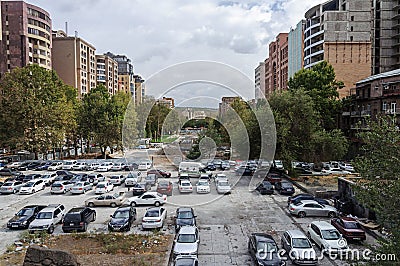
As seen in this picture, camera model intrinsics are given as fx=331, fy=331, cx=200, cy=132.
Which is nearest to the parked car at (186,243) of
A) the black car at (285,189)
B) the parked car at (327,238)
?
the parked car at (327,238)

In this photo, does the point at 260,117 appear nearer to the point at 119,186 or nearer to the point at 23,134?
the point at 119,186

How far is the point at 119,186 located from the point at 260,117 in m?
13.9

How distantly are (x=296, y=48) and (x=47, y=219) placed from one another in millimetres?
62097

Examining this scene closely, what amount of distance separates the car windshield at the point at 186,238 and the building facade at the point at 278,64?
215ft

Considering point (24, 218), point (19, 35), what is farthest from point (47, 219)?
point (19, 35)

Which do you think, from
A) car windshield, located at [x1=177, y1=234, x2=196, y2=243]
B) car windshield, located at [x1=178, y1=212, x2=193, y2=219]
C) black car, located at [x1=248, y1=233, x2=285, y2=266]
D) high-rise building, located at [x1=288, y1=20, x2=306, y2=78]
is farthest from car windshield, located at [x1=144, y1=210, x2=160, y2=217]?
high-rise building, located at [x1=288, y1=20, x2=306, y2=78]

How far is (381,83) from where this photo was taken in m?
37.8

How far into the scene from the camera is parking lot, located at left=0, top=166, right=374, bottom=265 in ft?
46.4

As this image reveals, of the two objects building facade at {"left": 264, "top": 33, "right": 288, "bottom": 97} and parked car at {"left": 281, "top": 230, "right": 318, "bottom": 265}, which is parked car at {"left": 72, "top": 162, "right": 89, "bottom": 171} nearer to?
parked car at {"left": 281, "top": 230, "right": 318, "bottom": 265}

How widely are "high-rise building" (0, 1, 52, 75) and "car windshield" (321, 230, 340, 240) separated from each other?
61.3 meters

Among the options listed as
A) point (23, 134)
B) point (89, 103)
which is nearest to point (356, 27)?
point (89, 103)

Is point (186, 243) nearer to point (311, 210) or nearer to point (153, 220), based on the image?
point (153, 220)

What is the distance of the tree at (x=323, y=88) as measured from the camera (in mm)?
40750

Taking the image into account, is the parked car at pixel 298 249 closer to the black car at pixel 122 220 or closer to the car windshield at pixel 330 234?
the car windshield at pixel 330 234
